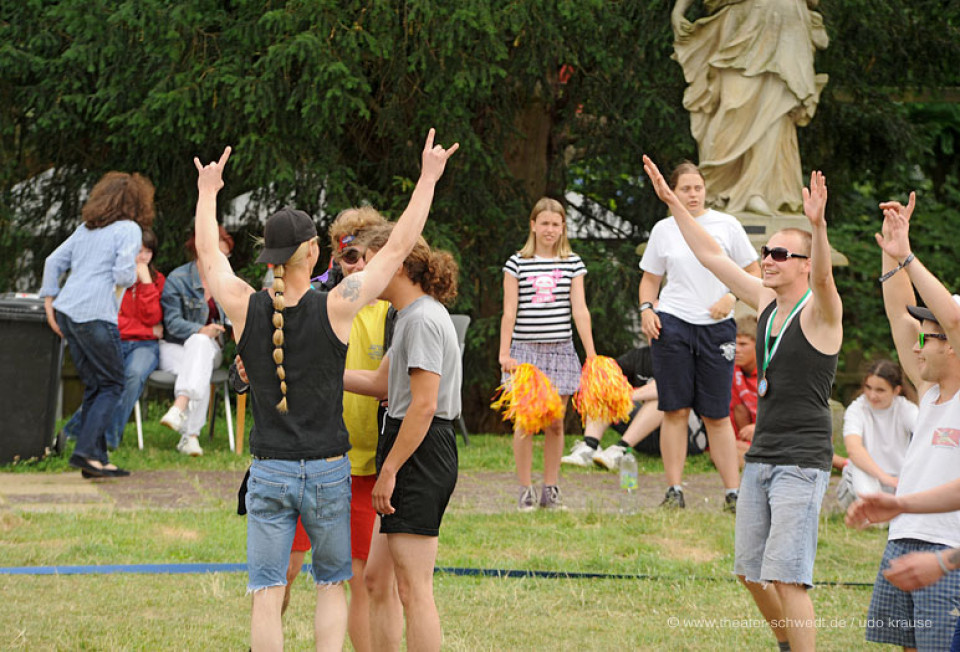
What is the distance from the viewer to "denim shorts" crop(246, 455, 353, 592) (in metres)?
3.96

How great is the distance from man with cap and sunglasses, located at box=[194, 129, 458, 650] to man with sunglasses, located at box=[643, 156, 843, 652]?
4.36ft

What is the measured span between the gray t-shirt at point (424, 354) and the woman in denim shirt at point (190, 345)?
594cm

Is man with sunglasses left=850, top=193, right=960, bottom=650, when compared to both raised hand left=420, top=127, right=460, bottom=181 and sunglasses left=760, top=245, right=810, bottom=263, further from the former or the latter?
raised hand left=420, top=127, right=460, bottom=181

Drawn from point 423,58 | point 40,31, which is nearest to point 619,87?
point 423,58

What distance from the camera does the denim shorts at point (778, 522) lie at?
4387 mm

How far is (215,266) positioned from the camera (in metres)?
4.15

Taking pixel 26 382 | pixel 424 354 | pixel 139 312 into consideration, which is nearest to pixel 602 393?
pixel 424 354

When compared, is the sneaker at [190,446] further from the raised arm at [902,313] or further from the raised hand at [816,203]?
the raised hand at [816,203]

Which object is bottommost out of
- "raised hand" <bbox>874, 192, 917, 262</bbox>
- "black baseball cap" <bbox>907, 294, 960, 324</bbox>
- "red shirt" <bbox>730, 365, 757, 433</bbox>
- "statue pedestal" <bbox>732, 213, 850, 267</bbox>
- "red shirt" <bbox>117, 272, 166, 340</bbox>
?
"red shirt" <bbox>730, 365, 757, 433</bbox>

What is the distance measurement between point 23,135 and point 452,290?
34.0 feet

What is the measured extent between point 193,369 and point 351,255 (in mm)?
6101

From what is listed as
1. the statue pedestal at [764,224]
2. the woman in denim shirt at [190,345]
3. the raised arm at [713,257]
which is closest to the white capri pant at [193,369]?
the woman in denim shirt at [190,345]

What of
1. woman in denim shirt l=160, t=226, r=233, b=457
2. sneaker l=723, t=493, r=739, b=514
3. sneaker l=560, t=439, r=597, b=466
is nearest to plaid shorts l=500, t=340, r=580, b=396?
sneaker l=723, t=493, r=739, b=514

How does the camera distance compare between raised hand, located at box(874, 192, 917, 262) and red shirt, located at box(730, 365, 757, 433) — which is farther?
red shirt, located at box(730, 365, 757, 433)
